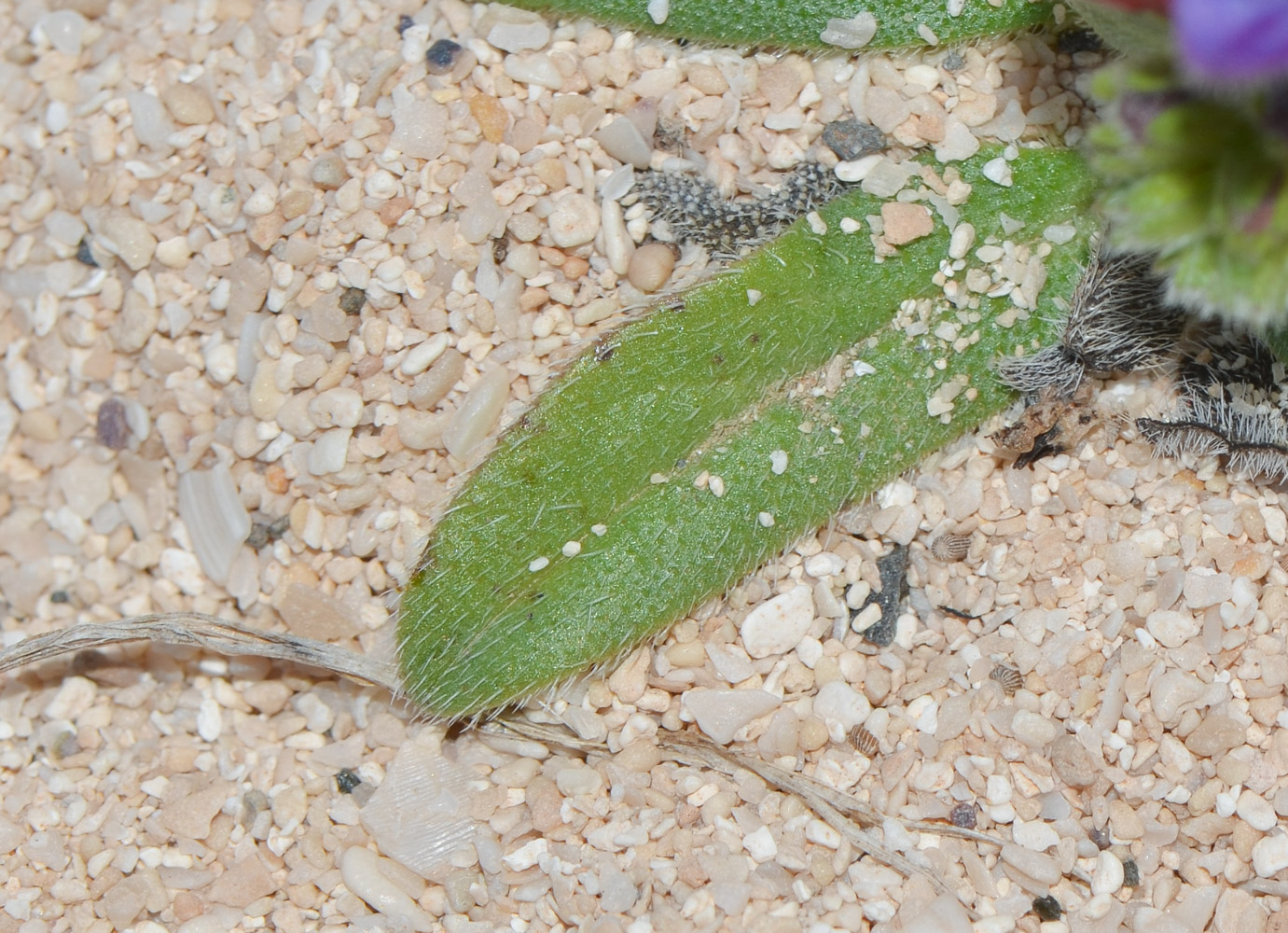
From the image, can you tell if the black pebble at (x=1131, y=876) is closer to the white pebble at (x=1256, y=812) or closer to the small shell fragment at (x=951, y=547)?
the white pebble at (x=1256, y=812)

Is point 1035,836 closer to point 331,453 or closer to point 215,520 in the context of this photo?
point 331,453

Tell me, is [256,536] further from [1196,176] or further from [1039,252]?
[1196,176]

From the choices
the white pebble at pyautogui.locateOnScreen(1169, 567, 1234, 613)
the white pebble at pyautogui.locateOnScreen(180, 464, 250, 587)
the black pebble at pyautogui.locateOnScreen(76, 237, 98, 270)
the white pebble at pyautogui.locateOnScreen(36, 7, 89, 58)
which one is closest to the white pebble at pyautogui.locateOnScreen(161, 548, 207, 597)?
the white pebble at pyautogui.locateOnScreen(180, 464, 250, 587)

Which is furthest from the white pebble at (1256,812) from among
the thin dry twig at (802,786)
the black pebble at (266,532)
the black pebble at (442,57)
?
the black pebble at (442,57)

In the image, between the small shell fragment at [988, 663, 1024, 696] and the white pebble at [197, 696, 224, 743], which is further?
the white pebble at [197, 696, 224, 743]

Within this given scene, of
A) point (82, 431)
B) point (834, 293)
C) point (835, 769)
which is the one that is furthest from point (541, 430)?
point (82, 431)

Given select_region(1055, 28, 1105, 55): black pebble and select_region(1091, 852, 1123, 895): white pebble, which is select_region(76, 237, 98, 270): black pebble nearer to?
select_region(1055, 28, 1105, 55): black pebble

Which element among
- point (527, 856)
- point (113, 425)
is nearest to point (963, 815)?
point (527, 856)
